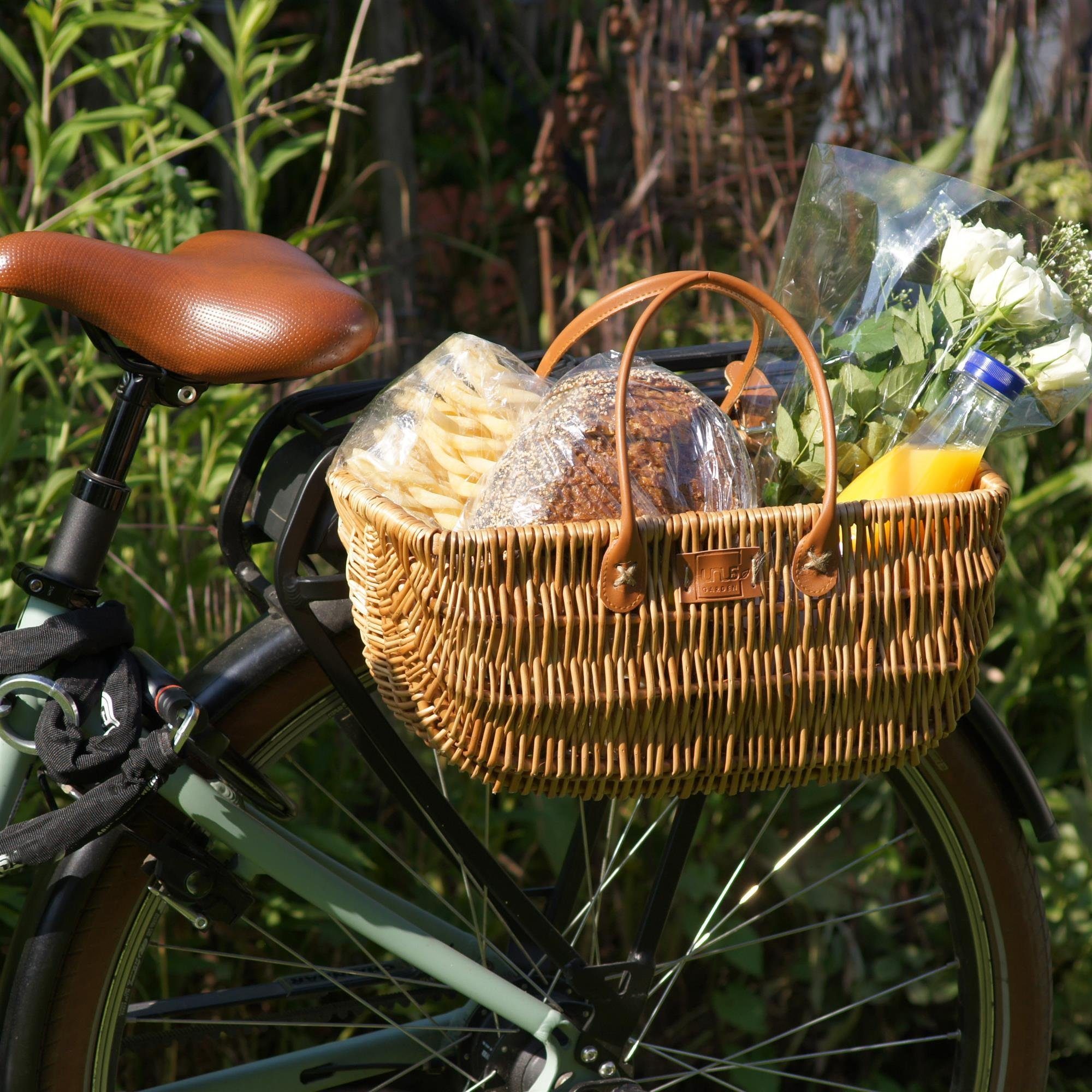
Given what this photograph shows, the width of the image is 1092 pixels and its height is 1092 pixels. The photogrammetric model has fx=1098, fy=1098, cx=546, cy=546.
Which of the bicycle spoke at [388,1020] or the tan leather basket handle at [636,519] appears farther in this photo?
the bicycle spoke at [388,1020]

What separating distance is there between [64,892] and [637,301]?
88cm

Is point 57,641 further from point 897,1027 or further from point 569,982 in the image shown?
point 897,1027

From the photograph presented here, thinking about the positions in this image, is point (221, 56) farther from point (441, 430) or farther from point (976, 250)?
point (976, 250)

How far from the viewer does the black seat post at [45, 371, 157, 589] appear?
1.11 metres

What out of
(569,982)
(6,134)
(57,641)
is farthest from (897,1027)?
(6,134)

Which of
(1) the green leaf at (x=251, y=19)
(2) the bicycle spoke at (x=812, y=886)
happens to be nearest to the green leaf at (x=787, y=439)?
(2) the bicycle spoke at (x=812, y=886)

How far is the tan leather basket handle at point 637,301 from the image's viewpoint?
1.06 meters

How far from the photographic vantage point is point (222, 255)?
1.14 m

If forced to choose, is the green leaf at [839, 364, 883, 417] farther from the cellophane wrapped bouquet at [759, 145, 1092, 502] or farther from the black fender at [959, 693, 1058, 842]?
the black fender at [959, 693, 1058, 842]

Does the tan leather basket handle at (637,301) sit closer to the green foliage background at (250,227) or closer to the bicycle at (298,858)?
the bicycle at (298,858)

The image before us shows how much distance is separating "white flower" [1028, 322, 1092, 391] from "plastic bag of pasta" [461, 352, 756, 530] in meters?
0.31

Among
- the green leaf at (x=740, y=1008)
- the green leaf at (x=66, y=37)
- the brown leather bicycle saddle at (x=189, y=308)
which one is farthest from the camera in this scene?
the green leaf at (x=740, y=1008)

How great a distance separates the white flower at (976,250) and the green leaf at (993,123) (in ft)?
3.56

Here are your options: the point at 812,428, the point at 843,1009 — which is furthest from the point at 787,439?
the point at 843,1009
